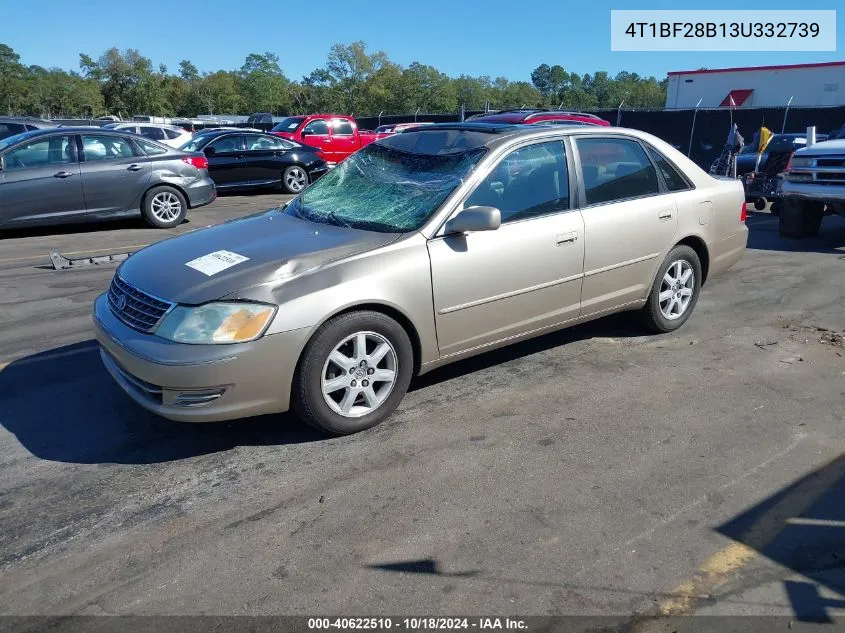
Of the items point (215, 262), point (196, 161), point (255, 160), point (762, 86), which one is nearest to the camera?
point (215, 262)

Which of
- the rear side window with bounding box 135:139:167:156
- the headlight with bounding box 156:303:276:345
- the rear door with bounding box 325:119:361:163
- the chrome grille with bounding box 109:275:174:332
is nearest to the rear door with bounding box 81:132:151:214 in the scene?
the rear side window with bounding box 135:139:167:156

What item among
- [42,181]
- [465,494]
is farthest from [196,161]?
[465,494]

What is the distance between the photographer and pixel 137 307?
12.4 ft

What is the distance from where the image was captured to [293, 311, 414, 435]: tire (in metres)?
3.68

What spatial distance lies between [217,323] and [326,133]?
17247 mm

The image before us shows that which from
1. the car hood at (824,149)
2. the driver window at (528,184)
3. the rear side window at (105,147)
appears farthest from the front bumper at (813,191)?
the rear side window at (105,147)

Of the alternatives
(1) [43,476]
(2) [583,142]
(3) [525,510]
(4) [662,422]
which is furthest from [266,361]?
(2) [583,142]

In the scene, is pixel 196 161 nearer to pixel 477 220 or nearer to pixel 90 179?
pixel 90 179

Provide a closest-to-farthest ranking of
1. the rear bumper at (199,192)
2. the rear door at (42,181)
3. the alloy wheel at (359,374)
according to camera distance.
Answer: the alloy wheel at (359,374) < the rear door at (42,181) < the rear bumper at (199,192)

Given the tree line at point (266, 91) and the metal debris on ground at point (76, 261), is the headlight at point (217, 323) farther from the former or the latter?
the tree line at point (266, 91)

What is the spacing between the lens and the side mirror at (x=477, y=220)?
13.3 feet

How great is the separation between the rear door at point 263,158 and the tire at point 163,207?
4696 mm

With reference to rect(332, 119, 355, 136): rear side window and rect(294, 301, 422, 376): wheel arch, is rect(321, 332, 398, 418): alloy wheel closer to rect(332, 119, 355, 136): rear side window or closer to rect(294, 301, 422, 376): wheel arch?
rect(294, 301, 422, 376): wheel arch

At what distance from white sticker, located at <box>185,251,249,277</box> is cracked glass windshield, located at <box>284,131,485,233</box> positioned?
74cm
